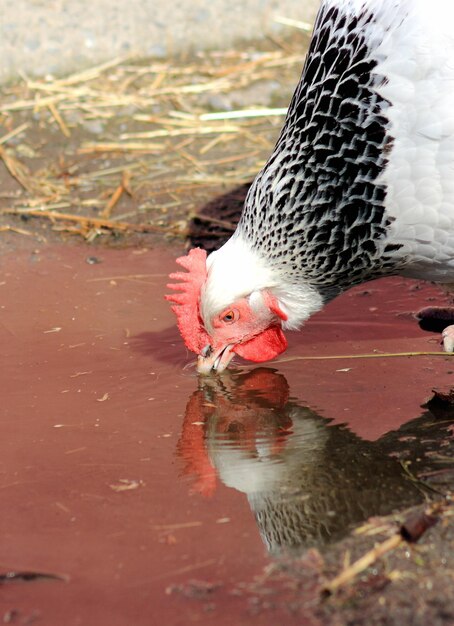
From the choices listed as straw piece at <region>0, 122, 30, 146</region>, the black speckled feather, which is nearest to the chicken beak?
the black speckled feather

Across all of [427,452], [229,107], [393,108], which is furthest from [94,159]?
[427,452]

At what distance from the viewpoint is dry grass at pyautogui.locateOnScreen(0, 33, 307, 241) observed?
603cm

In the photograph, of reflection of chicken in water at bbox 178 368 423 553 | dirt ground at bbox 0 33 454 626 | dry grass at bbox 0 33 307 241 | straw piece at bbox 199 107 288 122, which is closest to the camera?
dirt ground at bbox 0 33 454 626

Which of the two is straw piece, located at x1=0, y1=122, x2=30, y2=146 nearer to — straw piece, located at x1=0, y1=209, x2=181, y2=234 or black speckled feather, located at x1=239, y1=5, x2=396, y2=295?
straw piece, located at x1=0, y1=209, x2=181, y2=234

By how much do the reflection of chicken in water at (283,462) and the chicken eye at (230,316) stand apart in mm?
275

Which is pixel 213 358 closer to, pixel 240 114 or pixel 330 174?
pixel 330 174

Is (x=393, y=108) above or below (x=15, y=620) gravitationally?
above

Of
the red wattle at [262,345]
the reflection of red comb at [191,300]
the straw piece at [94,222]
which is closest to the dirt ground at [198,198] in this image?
the straw piece at [94,222]

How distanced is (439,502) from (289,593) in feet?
2.00

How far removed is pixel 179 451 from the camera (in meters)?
3.62

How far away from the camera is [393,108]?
363 cm

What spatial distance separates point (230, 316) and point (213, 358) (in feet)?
0.60

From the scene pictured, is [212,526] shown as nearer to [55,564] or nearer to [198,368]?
[55,564]

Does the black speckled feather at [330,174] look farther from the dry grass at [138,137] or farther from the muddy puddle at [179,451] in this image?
the dry grass at [138,137]
